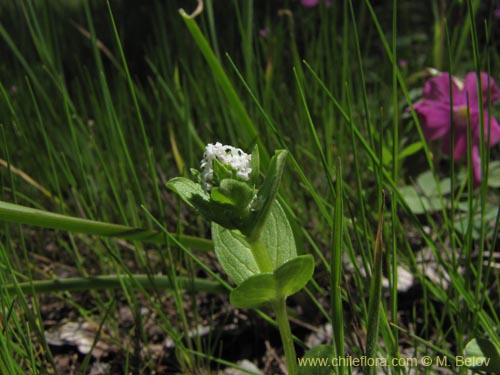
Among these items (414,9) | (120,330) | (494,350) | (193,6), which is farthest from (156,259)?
(414,9)

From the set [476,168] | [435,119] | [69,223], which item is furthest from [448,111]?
[69,223]

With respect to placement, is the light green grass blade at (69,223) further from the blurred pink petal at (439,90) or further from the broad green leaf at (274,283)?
the blurred pink petal at (439,90)

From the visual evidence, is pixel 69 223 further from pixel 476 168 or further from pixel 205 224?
pixel 476 168

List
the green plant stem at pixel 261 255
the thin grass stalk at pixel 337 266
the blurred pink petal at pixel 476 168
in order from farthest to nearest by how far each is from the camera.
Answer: the blurred pink petal at pixel 476 168 → the green plant stem at pixel 261 255 → the thin grass stalk at pixel 337 266

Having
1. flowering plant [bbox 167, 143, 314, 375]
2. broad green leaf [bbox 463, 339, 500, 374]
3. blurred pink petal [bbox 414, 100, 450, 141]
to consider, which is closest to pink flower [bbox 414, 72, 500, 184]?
blurred pink petal [bbox 414, 100, 450, 141]

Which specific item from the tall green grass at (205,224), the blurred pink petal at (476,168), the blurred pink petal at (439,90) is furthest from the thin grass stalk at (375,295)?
the blurred pink petal at (439,90)
